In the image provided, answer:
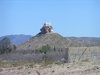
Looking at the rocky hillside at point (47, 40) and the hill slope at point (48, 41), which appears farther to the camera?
the rocky hillside at point (47, 40)

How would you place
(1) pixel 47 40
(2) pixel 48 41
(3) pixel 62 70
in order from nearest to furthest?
1. (3) pixel 62 70
2. (2) pixel 48 41
3. (1) pixel 47 40

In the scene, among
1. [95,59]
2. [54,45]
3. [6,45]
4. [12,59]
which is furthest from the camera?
[54,45]

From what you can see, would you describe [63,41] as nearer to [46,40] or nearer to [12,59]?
[46,40]

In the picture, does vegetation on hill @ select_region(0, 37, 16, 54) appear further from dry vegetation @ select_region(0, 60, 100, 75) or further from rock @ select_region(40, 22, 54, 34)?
dry vegetation @ select_region(0, 60, 100, 75)

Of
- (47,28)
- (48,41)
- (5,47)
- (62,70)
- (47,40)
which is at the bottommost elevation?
(62,70)

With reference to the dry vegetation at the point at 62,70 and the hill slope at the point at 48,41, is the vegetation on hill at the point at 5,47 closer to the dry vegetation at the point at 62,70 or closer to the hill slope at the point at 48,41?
the hill slope at the point at 48,41

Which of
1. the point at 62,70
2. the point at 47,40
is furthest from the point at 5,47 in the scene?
the point at 62,70

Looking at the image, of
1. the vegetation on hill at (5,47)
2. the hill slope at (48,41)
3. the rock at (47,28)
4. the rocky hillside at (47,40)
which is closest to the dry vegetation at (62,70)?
the vegetation on hill at (5,47)

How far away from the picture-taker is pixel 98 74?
27.9 metres

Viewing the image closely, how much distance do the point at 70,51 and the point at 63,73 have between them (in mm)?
19244

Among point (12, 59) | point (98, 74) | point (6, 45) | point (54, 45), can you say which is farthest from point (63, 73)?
point (54, 45)

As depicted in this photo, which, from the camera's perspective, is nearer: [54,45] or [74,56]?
[74,56]

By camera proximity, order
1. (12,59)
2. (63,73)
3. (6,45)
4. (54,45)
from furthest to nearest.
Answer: (54,45) → (6,45) → (12,59) → (63,73)

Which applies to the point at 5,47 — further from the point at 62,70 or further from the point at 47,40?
the point at 62,70
